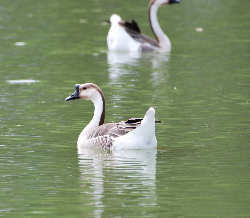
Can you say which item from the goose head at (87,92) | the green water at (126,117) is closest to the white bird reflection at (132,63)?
the green water at (126,117)

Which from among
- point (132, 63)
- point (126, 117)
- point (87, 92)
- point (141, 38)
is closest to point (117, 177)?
point (87, 92)

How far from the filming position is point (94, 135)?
14.5 m

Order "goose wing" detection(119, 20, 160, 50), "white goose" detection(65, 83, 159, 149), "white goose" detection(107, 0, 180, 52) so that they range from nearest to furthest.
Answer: "white goose" detection(65, 83, 159, 149), "white goose" detection(107, 0, 180, 52), "goose wing" detection(119, 20, 160, 50)

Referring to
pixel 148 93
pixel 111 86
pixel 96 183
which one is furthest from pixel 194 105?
pixel 96 183

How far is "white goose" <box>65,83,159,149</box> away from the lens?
1362 cm

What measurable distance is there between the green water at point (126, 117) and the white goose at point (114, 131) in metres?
0.17

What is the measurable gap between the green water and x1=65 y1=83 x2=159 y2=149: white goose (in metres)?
0.17

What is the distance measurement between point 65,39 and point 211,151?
14591mm

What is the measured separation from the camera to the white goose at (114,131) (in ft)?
44.7

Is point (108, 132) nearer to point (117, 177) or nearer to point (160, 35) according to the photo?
point (117, 177)

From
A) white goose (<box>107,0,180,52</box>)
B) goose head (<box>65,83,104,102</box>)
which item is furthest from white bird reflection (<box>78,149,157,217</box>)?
white goose (<box>107,0,180,52</box>)

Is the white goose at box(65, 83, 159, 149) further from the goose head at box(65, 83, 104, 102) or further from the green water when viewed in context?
the green water

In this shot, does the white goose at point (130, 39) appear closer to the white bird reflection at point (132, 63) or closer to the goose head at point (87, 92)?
the white bird reflection at point (132, 63)

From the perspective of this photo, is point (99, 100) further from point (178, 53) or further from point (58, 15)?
point (58, 15)
